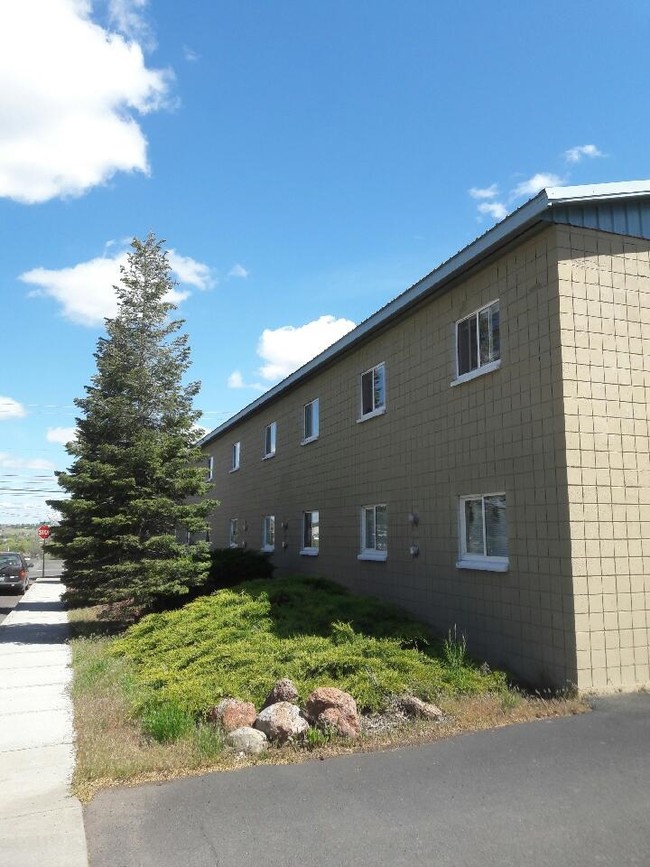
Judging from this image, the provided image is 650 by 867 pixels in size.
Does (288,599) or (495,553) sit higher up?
(495,553)

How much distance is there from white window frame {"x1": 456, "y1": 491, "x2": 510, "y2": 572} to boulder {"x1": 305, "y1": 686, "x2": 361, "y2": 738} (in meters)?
3.21

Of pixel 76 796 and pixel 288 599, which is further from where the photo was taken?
pixel 288 599

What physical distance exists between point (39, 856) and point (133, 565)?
8824 millimetres

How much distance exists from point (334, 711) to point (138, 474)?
8.22 meters

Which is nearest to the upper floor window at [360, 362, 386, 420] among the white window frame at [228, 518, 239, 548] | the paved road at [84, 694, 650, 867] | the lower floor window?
the lower floor window

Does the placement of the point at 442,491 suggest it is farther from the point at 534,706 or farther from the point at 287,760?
the point at 287,760

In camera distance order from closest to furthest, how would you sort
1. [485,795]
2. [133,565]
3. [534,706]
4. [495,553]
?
[485,795] < [534,706] < [495,553] < [133,565]

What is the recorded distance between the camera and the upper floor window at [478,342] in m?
10.0

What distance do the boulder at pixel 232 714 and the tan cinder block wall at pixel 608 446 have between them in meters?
3.69

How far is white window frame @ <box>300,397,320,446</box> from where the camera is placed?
1759cm

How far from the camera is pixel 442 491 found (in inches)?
433

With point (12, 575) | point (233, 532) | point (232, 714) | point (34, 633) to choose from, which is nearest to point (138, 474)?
point (34, 633)

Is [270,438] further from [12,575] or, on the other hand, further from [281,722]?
[281,722]

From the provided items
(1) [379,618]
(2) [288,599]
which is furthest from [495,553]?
(2) [288,599]
